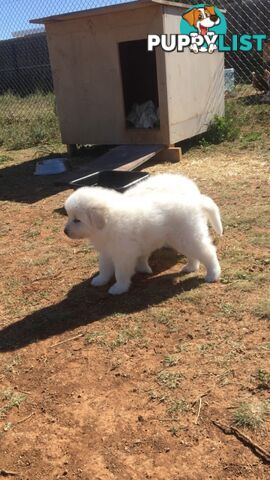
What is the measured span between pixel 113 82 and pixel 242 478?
257 inches

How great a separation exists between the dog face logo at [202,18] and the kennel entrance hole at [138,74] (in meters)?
1.10

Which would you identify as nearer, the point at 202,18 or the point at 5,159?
the point at 202,18

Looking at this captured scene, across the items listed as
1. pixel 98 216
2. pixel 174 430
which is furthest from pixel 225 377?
pixel 98 216

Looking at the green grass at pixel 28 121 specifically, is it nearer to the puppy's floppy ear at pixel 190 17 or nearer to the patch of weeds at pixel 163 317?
the puppy's floppy ear at pixel 190 17

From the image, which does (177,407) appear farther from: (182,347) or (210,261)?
(210,261)

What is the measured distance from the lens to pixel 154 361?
278 centimetres

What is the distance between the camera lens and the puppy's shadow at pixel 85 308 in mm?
3240

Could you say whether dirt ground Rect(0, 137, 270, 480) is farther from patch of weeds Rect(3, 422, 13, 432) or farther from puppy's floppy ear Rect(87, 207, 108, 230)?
puppy's floppy ear Rect(87, 207, 108, 230)

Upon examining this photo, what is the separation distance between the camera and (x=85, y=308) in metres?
3.48

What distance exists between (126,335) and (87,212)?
2.74ft

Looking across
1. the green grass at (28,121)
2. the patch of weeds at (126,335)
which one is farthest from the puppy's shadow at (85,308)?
the green grass at (28,121)

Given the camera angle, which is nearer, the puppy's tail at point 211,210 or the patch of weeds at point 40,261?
the puppy's tail at point 211,210

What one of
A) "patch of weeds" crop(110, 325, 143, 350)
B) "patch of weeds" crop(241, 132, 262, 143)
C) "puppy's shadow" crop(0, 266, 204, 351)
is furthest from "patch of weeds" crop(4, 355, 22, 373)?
"patch of weeds" crop(241, 132, 262, 143)

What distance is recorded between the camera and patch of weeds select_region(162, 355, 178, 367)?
272cm
